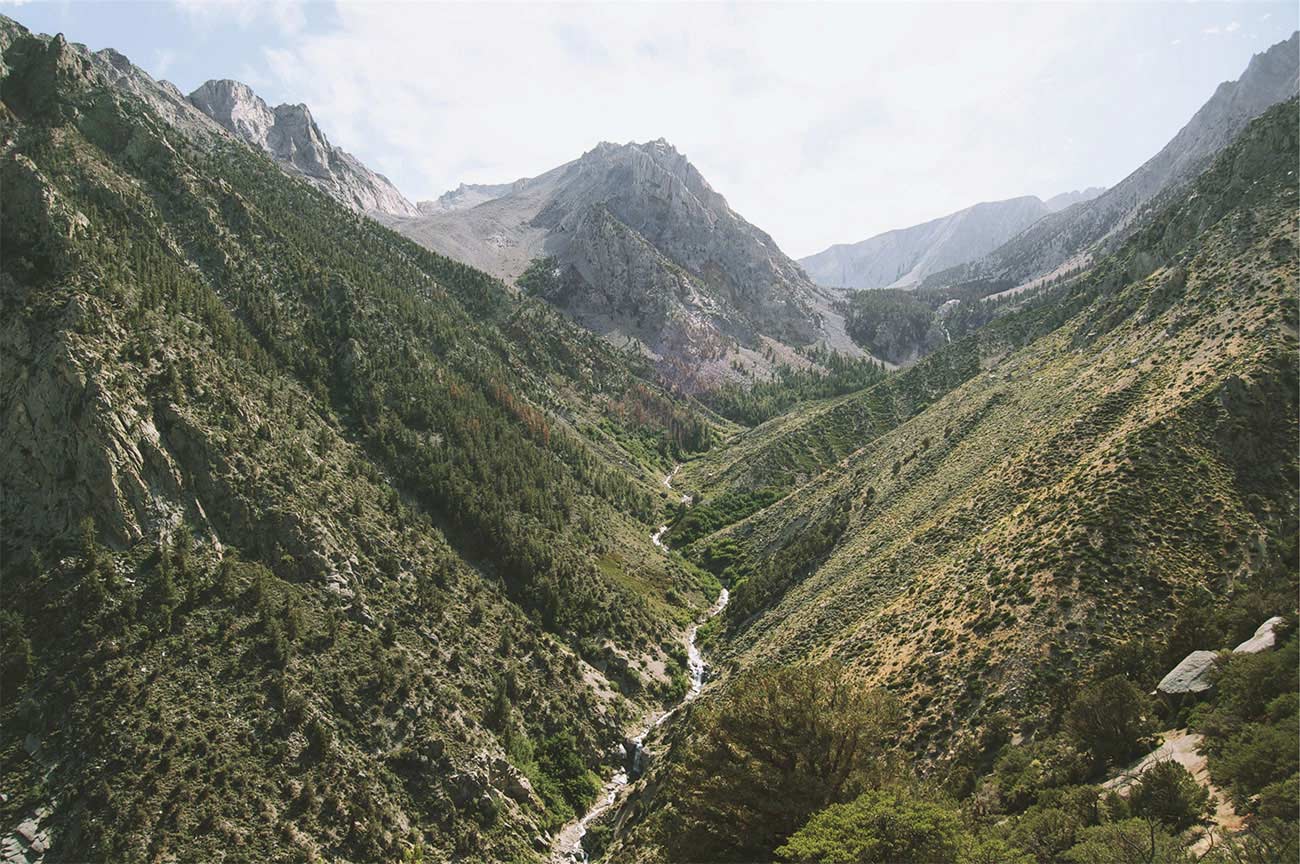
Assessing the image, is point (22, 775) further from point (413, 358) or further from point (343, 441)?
point (413, 358)

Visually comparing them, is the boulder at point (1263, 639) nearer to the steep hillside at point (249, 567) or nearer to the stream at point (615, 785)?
the stream at point (615, 785)

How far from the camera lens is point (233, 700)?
46406 millimetres


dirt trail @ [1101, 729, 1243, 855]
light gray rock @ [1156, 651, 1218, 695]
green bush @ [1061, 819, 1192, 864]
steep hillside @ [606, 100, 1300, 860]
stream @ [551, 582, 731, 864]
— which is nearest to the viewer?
green bush @ [1061, 819, 1192, 864]

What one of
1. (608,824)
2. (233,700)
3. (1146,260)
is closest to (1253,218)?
(1146,260)

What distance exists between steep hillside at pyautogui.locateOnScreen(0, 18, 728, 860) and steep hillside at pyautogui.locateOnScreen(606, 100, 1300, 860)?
14.6m

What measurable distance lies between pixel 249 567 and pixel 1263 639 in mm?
64519

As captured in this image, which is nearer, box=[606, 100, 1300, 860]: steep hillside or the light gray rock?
the light gray rock

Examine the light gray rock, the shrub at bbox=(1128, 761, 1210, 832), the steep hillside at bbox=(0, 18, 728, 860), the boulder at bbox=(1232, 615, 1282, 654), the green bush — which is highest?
the steep hillside at bbox=(0, 18, 728, 860)

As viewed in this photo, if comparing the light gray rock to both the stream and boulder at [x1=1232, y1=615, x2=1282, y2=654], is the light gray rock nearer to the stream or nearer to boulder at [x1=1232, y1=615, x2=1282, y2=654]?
boulder at [x1=1232, y1=615, x2=1282, y2=654]

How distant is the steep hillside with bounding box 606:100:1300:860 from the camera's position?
38.7m

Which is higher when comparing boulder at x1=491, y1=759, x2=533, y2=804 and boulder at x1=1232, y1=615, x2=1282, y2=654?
boulder at x1=491, y1=759, x2=533, y2=804

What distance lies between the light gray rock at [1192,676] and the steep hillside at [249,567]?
43.5 meters

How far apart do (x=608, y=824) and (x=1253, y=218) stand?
90326 millimetres

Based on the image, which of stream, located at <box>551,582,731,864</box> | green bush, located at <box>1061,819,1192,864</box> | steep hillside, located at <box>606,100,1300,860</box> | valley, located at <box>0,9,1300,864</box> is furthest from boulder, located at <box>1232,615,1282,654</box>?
stream, located at <box>551,582,731,864</box>
